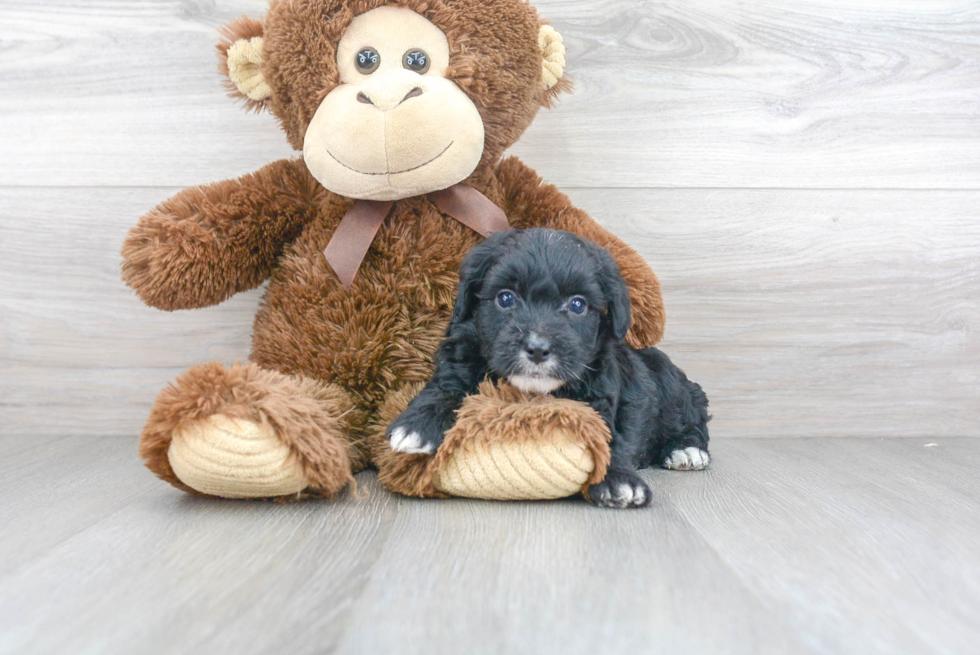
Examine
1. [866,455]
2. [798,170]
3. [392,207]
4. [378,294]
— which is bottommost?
[866,455]

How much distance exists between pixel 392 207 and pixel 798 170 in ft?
3.34

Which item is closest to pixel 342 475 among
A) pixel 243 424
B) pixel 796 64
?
pixel 243 424

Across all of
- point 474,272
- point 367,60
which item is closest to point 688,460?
point 474,272

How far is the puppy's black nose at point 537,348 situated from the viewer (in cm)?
111

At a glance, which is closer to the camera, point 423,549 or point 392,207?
point 423,549

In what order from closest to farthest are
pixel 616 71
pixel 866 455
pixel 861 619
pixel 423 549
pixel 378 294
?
pixel 861 619, pixel 423 549, pixel 378 294, pixel 866 455, pixel 616 71

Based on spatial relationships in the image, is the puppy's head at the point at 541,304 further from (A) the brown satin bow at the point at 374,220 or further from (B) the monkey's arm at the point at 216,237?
(B) the monkey's arm at the point at 216,237

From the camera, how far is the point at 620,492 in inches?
45.4

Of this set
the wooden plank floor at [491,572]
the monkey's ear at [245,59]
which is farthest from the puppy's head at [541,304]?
the monkey's ear at [245,59]

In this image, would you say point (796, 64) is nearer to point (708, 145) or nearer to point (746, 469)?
point (708, 145)

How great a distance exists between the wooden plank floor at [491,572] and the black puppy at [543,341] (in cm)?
12

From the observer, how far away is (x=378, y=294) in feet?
4.51

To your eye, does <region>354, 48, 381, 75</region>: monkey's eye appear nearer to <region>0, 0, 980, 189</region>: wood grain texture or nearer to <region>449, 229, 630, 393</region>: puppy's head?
<region>449, 229, 630, 393</region>: puppy's head

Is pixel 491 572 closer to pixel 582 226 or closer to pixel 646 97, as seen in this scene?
pixel 582 226
